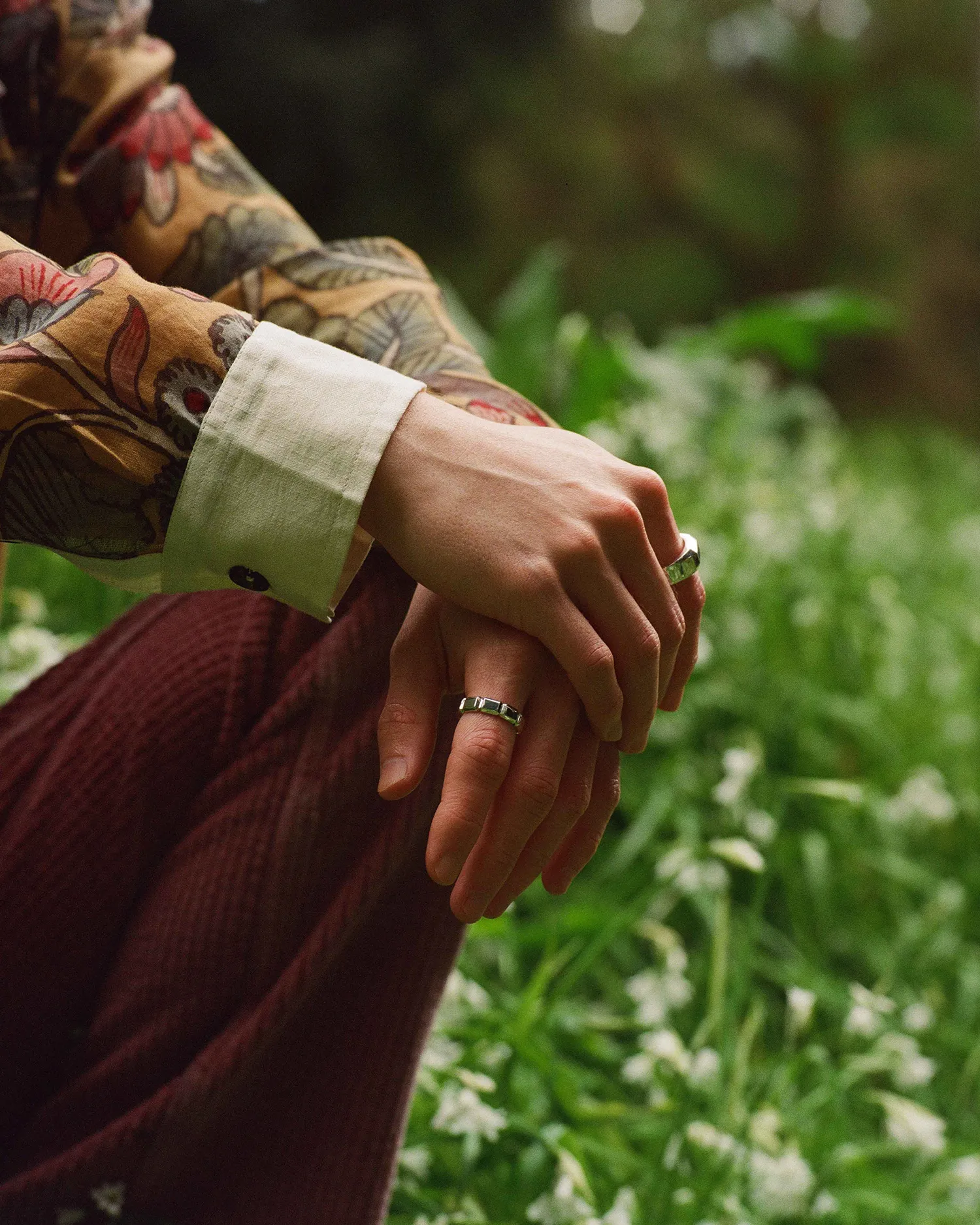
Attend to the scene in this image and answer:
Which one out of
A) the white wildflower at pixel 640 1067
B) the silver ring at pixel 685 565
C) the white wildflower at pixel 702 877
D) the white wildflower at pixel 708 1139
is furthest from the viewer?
the white wildflower at pixel 702 877

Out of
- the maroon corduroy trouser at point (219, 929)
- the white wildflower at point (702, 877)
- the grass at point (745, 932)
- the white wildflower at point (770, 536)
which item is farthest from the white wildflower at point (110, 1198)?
the white wildflower at point (770, 536)

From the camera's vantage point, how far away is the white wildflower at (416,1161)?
1020 mm

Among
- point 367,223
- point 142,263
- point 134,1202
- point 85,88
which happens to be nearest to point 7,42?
point 85,88

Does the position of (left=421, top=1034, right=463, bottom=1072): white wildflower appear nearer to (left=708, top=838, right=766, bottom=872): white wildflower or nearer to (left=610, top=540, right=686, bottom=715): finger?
(left=708, top=838, right=766, bottom=872): white wildflower

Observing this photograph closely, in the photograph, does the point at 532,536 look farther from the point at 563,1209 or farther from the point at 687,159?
the point at 687,159

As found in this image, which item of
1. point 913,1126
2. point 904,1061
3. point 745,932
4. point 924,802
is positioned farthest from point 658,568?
point 924,802

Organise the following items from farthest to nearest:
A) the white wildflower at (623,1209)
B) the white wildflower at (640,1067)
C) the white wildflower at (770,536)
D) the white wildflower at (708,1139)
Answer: the white wildflower at (770,536) < the white wildflower at (640,1067) < the white wildflower at (708,1139) < the white wildflower at (623,1209)

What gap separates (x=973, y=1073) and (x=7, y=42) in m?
1.38

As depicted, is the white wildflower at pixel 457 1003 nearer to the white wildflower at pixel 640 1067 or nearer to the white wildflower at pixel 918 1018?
the white wildflower at pixel 640 1067

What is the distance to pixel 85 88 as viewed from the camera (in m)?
0.97

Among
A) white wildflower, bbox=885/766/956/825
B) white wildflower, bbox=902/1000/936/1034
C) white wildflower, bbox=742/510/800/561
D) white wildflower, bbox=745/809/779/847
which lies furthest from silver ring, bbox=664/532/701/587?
white wildflower, bbox=742/510/800/561

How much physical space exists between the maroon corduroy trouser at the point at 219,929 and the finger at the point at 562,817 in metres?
0.09

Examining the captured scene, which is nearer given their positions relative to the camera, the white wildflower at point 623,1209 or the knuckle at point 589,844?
the knuckle at point 589,844

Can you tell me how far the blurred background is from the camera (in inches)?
173
